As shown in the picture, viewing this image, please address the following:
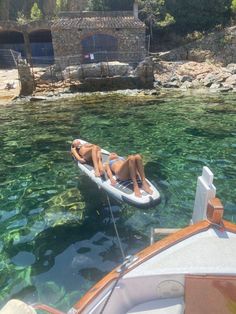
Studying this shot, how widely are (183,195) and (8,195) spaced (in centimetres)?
550

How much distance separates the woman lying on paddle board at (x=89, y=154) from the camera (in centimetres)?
938

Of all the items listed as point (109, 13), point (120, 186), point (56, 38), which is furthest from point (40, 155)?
point (109, 13)

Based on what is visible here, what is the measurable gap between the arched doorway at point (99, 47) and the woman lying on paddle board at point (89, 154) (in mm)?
26297

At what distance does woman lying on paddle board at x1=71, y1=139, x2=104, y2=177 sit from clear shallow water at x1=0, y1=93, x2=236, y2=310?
2.90ft

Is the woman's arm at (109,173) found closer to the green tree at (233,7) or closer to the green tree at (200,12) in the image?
the green tree at (200,12)

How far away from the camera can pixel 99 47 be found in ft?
118

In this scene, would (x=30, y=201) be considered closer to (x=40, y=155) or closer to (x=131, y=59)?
(x=40, y=155)

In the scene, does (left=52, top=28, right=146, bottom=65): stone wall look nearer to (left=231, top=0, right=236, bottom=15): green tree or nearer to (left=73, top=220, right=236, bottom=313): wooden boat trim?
(left=231, top=0, right=236, bottom=15): green tree

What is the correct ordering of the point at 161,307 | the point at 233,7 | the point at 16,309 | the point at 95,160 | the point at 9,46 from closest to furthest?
the point at 16,309
the point at 161,307
the point at 95,160
the point at 233,7
the point at 9,46

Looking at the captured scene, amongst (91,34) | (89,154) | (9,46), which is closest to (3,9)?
(9,46)

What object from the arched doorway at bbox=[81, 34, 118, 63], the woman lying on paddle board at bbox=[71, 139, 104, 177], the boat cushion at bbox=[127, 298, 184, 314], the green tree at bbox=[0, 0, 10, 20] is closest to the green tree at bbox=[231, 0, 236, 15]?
the arched doorway at bbox=[81, 34, 118, 63]

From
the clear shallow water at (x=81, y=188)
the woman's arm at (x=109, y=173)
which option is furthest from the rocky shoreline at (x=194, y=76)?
the woman's arm at (x=109, y=173)

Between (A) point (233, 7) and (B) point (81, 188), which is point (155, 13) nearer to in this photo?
(A) point (233, 7)

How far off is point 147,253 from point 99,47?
34.5 meters
